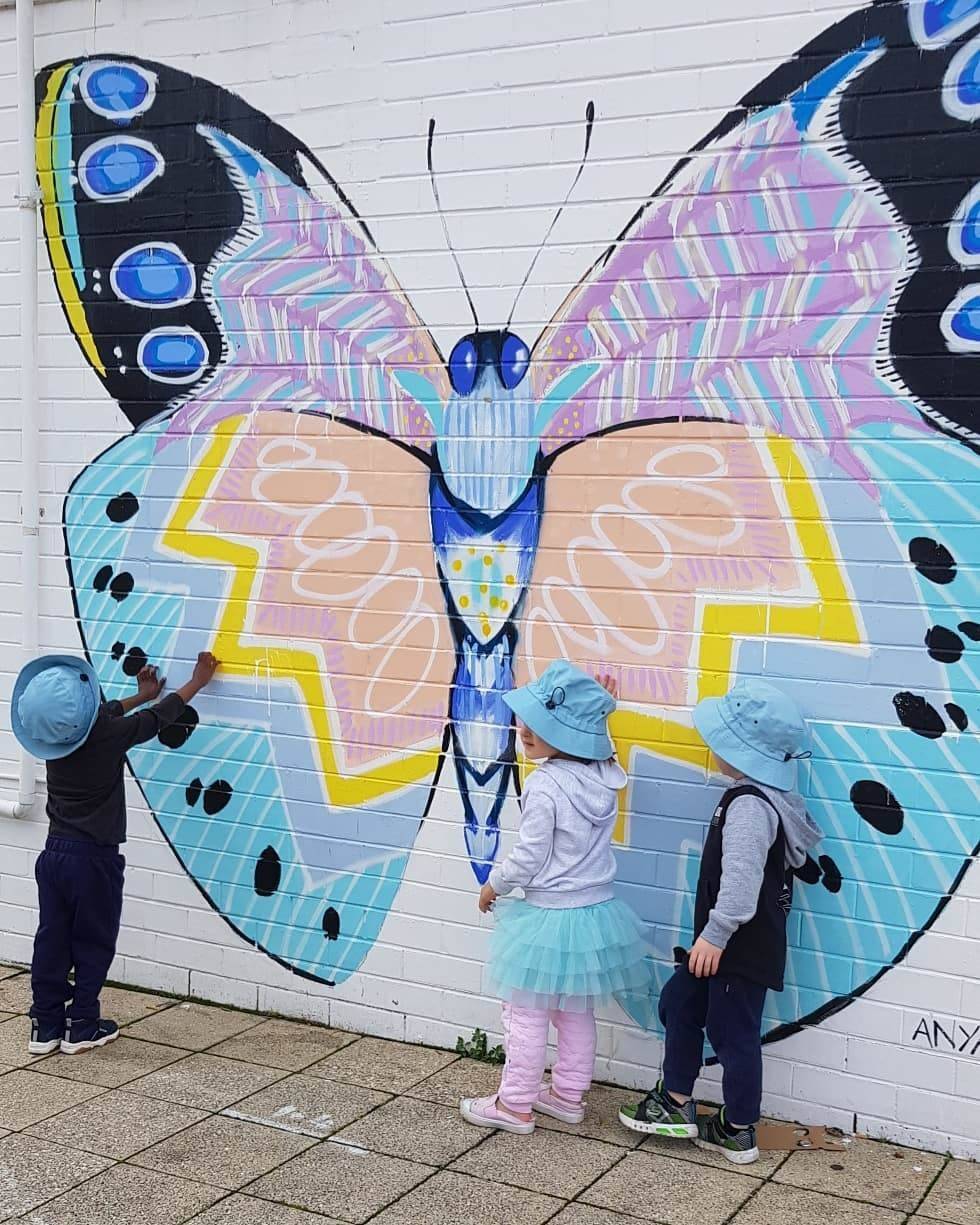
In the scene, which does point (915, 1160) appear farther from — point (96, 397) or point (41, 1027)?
point (96, 397)

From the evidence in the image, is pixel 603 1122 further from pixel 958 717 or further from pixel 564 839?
pixel 958 717

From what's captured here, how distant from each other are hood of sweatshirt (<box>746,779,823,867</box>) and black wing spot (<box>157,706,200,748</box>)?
2.42 meters

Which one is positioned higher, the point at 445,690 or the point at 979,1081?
the point at 445,690

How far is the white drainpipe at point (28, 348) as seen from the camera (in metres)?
5.90

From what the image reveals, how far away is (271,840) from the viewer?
559 cm

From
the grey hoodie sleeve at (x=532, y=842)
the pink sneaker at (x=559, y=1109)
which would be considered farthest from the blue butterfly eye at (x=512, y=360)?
the pink sneaker at (x=559, y=1109)

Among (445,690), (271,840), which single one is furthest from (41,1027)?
(445,690)

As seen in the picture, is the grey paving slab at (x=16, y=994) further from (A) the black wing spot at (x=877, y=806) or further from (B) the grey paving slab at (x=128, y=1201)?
(A) the black wing spot at (x=877, y=806)

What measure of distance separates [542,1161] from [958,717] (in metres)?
1.88

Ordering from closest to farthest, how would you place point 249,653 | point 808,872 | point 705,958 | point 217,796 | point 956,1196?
point 956,1196
point 705,958
point 808,872
point 249,653
point 217,796

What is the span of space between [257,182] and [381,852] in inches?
103

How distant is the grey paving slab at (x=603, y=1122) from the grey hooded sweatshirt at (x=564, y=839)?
731mm

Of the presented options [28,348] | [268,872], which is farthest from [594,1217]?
[28,348]

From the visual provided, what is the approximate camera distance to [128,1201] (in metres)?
4.09
